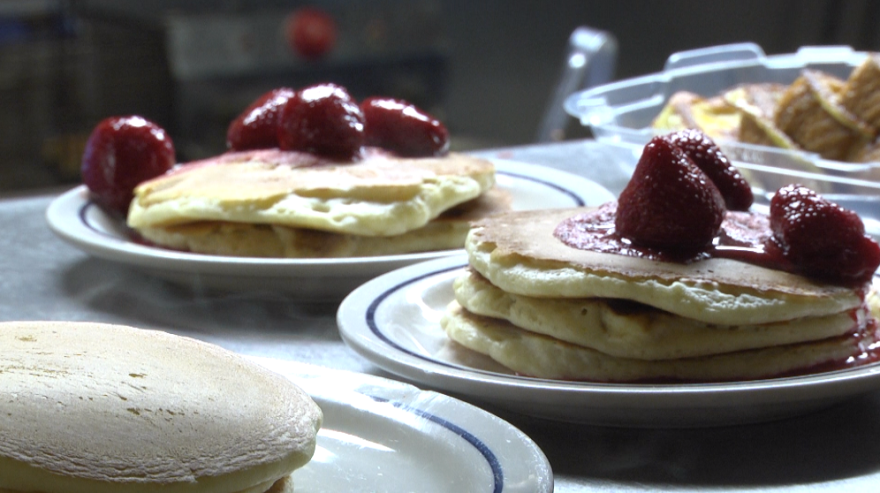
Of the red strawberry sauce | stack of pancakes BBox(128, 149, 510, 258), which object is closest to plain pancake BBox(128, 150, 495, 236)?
stack of pancakes BBox(128, 149, 510, 258)

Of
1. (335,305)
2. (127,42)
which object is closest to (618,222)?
(335,305)

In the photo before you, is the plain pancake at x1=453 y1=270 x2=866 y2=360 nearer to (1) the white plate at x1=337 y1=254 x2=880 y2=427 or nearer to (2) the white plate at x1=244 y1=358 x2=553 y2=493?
(1) the white plate at x1=337 y1=254 x2=880 y2=427

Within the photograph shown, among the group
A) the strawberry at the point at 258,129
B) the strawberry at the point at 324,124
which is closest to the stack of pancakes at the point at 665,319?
the strawberry at the point at 324,124

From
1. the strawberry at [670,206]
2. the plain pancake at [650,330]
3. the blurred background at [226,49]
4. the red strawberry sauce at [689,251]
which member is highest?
the strawberry at [670,206]

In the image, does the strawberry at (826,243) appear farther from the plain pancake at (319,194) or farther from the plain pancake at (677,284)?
the plain pancake at (319,194)

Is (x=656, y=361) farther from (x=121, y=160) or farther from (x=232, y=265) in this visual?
(x=121, y=160)

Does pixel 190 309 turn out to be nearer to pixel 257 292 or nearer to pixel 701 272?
pixel 257 292

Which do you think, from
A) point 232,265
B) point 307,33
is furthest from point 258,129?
point 307,33
